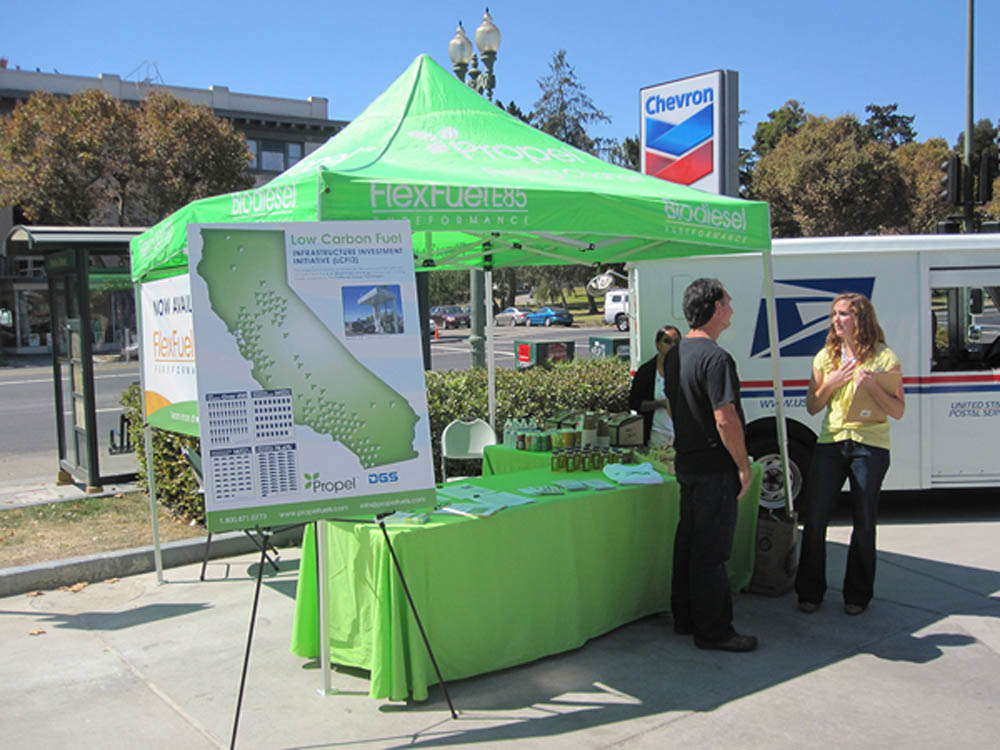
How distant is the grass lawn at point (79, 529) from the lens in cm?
650

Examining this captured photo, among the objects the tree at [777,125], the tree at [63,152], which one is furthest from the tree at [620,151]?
the tree at [63,152]

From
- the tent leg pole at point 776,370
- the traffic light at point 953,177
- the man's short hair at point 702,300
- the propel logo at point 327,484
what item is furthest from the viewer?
the traffic light at point 953,177

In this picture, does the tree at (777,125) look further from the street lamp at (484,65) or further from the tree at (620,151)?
the street lamp at (484,65)

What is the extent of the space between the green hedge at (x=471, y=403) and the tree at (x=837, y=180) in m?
28.6

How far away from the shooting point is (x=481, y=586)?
13.9 ft

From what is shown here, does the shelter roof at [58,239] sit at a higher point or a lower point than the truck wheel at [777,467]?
higher

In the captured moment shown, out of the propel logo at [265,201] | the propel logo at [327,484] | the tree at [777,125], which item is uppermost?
the tree at [777,125]

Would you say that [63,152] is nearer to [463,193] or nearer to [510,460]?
[510,460]

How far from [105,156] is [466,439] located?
92.3 feet

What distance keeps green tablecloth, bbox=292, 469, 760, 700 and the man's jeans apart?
0.42 m

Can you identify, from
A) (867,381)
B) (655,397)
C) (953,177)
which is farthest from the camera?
(953,177)

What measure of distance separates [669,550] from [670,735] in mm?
1598

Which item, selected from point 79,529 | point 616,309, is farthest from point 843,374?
point 616,309

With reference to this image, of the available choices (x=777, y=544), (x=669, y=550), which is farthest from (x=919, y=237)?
(x=669, y=550)
